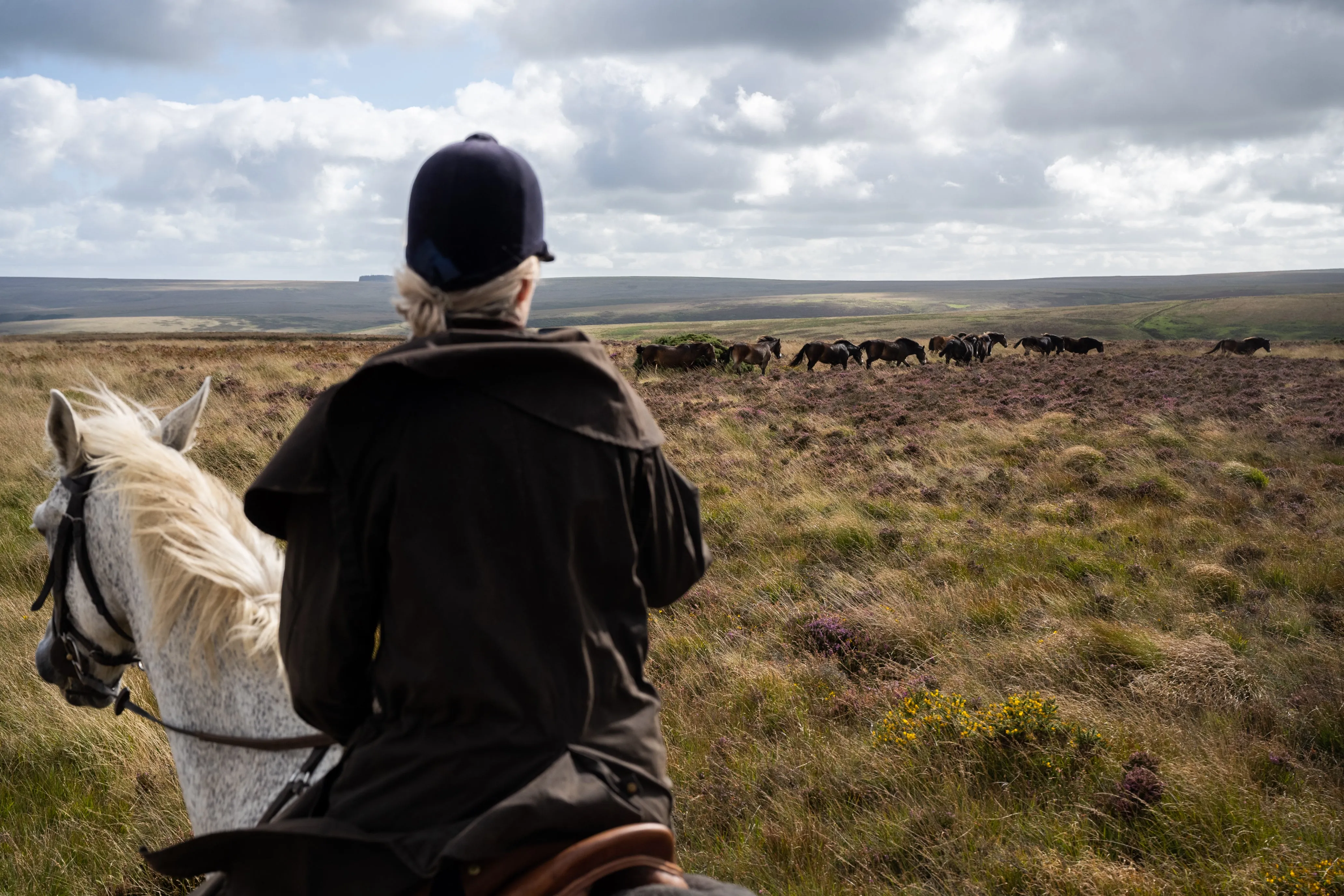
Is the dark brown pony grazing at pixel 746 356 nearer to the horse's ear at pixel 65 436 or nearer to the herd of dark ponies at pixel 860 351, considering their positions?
the herd of dark ponies at pixel 860 351

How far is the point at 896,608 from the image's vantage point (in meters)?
6.09

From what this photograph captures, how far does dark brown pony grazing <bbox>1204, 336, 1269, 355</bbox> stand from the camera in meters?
36.7

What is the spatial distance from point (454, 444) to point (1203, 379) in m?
27.1

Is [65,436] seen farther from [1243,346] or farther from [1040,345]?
[1243,346]

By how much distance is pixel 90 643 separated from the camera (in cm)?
259

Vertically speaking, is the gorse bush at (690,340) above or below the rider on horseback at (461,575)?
above

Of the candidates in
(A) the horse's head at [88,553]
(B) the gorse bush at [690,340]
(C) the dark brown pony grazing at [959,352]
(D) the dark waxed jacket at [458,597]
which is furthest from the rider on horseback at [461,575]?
(C) the dark brown pony grazing at [959,352]

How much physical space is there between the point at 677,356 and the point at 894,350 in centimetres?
1284

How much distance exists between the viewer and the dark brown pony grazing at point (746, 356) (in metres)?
28.1

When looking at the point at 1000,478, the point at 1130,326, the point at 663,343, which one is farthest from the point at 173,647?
the point at 1130,326

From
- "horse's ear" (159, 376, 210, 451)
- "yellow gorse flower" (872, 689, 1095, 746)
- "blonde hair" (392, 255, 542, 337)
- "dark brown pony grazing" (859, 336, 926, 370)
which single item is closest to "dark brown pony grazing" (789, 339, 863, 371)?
"dark brown pony grazing" (859, 336, 926, 370)

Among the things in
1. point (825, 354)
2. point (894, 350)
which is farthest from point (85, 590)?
point (894, 350)

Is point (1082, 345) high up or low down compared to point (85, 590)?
up

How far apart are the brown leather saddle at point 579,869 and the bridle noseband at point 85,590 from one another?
5.76ft
